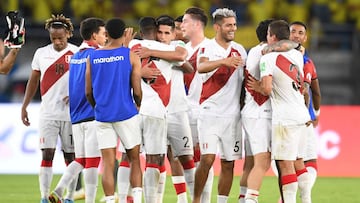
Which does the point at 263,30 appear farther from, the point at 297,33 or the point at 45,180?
the point at 45,180

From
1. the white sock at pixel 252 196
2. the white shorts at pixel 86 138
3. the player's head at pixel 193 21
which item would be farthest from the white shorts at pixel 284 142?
the white shorts at pixel 86 138

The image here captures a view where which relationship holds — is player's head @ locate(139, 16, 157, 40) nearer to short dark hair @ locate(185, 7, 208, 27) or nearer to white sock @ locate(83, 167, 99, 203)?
short dark hair @ locate(185, 7, 208, 27)

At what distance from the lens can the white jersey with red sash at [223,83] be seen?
12719mm

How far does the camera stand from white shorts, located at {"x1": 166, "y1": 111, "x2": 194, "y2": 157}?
44.1 ft

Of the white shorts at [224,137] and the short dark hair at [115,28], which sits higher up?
the short dark hair at [115,28]

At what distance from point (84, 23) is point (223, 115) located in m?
2.33

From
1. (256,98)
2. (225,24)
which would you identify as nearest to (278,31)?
(225,24)

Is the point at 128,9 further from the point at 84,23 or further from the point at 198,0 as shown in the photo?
the point at 84,23

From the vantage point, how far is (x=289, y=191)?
12.3 metres

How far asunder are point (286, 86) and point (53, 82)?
140 inches

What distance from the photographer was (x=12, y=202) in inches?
591

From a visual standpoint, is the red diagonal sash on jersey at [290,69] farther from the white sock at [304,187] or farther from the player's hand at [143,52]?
the player's hand at [143,52]

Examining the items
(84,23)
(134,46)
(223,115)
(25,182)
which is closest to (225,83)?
(223,115)

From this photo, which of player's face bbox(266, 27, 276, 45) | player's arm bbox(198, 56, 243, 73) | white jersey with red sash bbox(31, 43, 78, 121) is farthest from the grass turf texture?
player's face bbox(266, 27, 276, 45)
